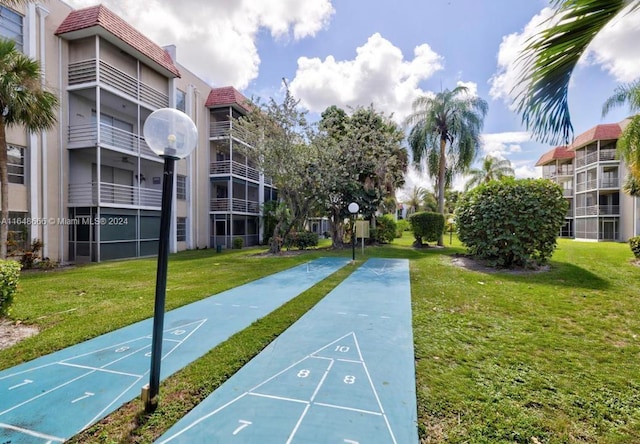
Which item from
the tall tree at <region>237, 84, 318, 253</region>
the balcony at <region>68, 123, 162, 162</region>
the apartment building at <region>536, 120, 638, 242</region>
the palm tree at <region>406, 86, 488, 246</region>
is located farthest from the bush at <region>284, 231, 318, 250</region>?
the apartment building at <region>536, 120, 638, 242</region>

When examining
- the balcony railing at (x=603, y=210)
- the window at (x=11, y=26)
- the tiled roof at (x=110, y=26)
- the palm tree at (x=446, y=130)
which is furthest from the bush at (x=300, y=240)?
the balcony railing at (x=603, y=210)

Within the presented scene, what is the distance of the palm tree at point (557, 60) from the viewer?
6.47 ft

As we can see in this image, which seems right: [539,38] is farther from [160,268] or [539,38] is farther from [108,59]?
[108,59]

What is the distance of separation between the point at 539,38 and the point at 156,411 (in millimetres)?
4366

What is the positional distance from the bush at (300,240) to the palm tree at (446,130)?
7911 millimetres

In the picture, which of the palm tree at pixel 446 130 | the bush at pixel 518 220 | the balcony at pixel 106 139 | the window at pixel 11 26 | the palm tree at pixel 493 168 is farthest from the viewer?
the palm tree at pixel 493 168

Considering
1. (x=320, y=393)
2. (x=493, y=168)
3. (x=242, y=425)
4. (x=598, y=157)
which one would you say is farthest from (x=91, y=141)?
(x=598, y=157)

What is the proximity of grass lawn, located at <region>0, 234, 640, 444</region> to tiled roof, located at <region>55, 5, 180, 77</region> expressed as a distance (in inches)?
421

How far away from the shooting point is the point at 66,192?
12.8 meters

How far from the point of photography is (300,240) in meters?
17.7

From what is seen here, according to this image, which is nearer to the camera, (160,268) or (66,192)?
(160,268)

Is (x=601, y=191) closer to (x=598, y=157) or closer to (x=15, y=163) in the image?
(x=598, y=157)

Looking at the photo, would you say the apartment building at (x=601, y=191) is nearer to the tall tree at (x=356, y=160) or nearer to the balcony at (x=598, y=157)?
the balcony at (x=598, y=157)

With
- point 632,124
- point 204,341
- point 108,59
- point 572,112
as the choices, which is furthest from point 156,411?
point 108,59
